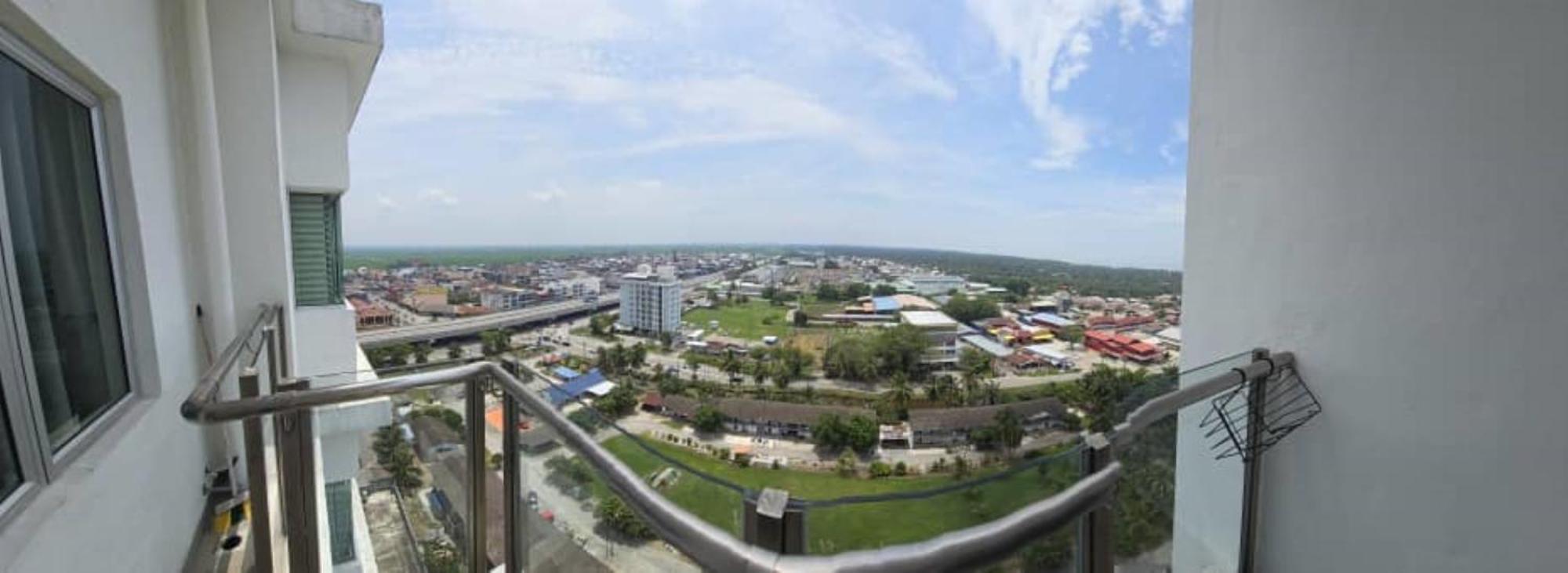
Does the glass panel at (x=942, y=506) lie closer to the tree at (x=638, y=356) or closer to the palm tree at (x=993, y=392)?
the palm tree at (x=993, y=392)

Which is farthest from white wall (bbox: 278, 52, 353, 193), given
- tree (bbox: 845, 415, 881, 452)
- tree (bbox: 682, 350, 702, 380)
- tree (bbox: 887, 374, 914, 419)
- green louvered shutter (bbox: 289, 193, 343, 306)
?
A: tree (bbox: 887, 374, 914, 419)

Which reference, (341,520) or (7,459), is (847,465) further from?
(7,459)

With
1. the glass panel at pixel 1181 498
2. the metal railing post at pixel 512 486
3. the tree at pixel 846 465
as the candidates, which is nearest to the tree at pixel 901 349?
the tree at pixel 846 465

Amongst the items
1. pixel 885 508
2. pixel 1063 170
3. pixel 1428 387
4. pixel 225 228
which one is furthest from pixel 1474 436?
pixel 1063 170

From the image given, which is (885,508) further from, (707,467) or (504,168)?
(504,168)

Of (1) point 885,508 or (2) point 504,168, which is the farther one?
(2) point 504,168
